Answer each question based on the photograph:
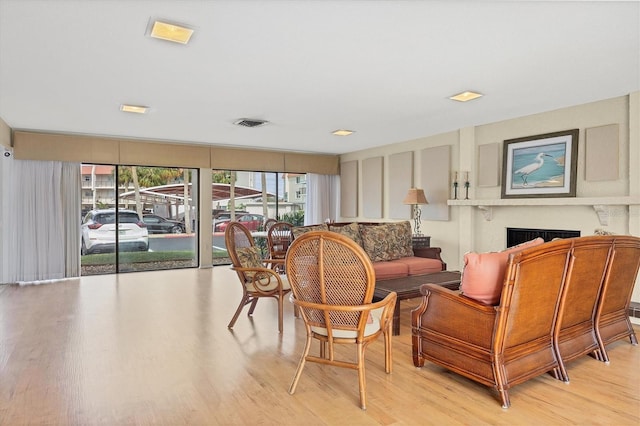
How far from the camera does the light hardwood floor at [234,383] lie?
2402mm

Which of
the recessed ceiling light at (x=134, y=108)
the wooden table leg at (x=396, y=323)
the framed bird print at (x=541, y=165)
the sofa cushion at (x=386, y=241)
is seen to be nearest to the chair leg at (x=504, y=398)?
the wooden table leg at (x=396, y=323)

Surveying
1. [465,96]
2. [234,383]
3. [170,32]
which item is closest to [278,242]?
[465,96]

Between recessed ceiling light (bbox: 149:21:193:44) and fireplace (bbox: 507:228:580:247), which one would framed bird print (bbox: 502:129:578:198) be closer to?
fireplace (bbox: 507:228:580:247)

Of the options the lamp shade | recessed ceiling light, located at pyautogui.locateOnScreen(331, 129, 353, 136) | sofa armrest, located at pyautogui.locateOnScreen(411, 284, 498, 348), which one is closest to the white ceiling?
recessed ceiling light, located at pyautogui.locateOnScreen(331, 129, 353, 136)

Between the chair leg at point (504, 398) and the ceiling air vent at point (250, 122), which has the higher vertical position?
the ceiling air vent at point (250, 122)

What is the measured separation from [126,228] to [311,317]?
19.5 ft

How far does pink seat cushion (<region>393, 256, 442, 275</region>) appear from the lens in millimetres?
5074

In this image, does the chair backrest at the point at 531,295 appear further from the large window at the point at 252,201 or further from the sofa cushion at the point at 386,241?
the large window at the point at 252,201

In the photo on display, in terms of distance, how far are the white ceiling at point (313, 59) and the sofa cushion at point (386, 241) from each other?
5.00 feet

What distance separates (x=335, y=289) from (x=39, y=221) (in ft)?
20.1

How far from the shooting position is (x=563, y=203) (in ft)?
16.5

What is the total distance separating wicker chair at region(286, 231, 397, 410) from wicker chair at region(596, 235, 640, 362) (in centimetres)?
192

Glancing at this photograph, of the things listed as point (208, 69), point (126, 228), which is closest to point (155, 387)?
point (208, 69)

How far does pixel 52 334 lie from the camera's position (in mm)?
3943
